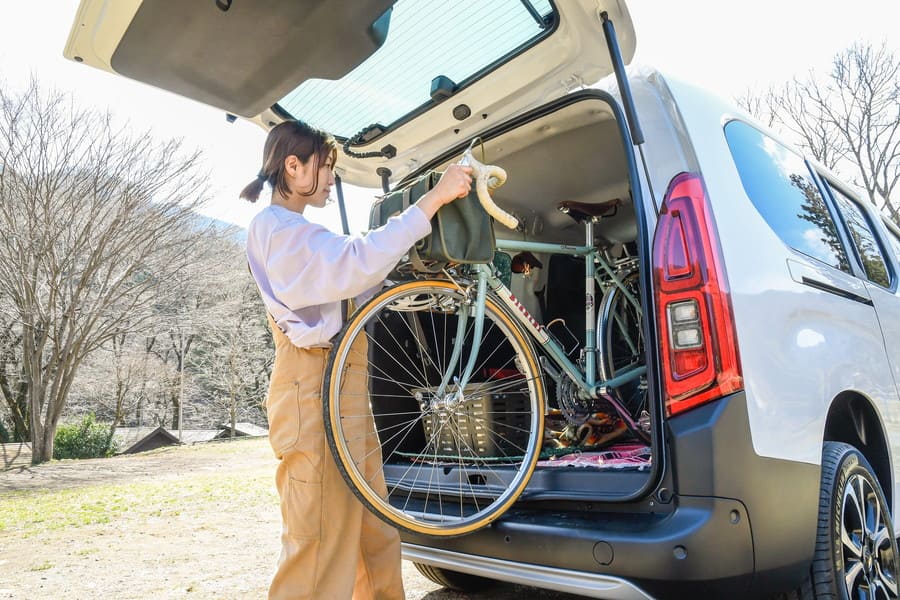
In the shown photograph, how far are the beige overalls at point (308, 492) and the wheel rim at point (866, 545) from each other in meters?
1.35

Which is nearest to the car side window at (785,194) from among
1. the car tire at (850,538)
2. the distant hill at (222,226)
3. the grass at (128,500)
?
the car tire at (850,538)

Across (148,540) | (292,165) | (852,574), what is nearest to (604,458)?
(852,574)

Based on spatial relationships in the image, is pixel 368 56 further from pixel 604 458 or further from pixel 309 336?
pixel 604 458

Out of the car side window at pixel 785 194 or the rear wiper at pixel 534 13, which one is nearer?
the car side window at pixel 785 194

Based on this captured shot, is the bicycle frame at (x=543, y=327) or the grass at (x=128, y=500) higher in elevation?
the bicycle frame at (x=543, y=327)

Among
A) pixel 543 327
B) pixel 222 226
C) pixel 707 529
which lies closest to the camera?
pixel 707 529

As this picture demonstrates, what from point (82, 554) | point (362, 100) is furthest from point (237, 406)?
point (362, 100)

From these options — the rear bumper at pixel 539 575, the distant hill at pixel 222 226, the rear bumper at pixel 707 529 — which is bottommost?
the rear bumper at pixel 539 575

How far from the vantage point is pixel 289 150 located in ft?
6.02

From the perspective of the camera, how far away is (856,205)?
9.42 ft

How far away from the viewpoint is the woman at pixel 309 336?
5.36ft

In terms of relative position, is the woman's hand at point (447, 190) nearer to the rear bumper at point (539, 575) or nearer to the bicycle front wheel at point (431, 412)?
the bicycle front wheel at point (431, 412)

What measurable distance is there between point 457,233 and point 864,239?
196 centimetres

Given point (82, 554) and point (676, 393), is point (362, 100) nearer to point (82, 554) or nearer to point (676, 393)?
point (676, 393)
